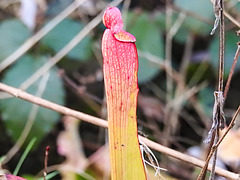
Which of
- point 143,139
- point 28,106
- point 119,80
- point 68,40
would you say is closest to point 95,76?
point 68,40

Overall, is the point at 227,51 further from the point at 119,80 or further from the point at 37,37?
the point at 119,80

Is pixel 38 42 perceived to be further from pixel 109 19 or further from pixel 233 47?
pixel 109 19

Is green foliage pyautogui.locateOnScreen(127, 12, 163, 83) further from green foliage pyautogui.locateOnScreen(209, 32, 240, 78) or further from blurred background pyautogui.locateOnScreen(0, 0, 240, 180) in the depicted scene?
green foliage pyautogui.locateOnScreen(209, 32, 240, 78)

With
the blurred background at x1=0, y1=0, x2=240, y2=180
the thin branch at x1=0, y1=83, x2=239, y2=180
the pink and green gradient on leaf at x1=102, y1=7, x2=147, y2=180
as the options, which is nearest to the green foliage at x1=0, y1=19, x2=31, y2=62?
the blurred background at x1=0, y1=0, x2=240, y2=180

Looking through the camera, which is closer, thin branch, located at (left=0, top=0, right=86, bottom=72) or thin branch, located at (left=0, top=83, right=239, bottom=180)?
thin branch, located at (left=0, top=83, right=239, bottom=180)

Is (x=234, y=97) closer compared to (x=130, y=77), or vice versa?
(x=130, y=77)

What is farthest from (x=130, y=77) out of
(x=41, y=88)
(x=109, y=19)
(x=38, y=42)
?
(x=38, y=42)
